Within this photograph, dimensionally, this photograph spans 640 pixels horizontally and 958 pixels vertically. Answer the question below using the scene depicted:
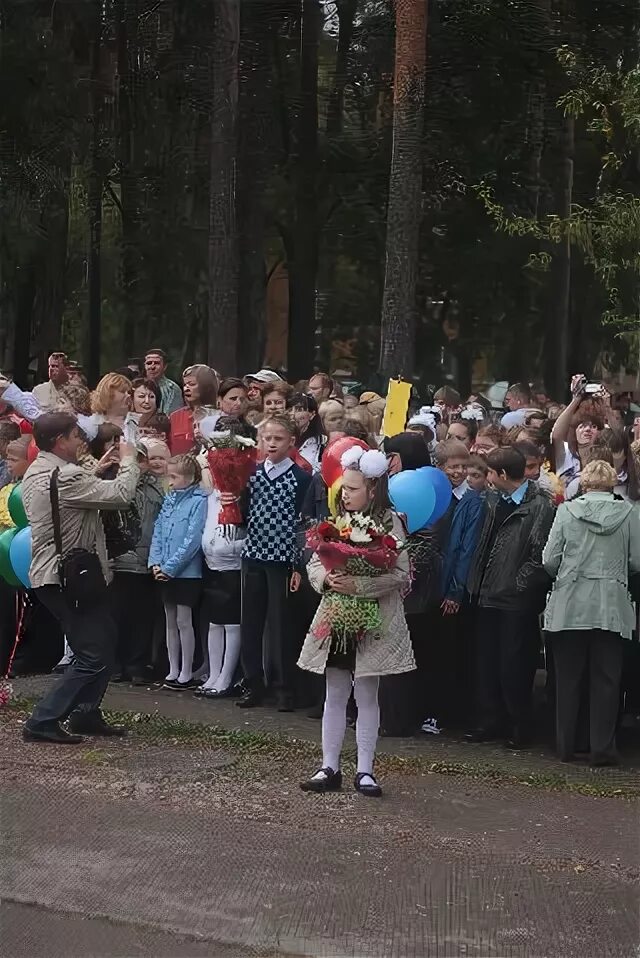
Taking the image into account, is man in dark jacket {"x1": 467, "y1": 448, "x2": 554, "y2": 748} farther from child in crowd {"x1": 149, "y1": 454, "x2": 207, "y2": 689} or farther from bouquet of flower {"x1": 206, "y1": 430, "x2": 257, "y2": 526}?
child in crowd {"x1": 149, "y1": 454, "x2": 207, "y2": 689}

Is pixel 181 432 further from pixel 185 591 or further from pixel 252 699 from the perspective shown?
pixel 252 699

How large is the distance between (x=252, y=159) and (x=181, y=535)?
15893 mm

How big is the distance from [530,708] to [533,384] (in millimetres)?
17086

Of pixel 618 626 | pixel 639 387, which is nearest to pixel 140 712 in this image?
pixel 618 626

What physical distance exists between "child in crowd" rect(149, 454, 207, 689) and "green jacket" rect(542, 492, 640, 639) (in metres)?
2.76

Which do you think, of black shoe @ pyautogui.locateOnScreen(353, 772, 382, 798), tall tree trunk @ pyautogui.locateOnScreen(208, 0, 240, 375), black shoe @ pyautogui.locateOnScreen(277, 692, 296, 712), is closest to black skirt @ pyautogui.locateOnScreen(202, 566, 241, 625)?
black shoe @ pyautogui.locateOnScreen(277, 692, 296, 712)

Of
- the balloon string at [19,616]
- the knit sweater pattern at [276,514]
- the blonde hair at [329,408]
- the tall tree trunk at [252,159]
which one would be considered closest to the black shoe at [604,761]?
the knit sweater pattern at [276,514]

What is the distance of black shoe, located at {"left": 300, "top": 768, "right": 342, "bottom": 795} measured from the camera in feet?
23.4

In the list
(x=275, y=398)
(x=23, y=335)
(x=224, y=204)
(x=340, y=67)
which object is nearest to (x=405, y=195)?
(x=224, y=204)

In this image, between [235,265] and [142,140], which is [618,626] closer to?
[235,265]

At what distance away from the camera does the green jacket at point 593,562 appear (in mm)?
7781

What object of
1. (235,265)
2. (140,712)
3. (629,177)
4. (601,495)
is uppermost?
(629,177)

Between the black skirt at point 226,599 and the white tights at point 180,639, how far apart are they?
26cm

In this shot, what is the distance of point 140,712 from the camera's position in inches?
356
